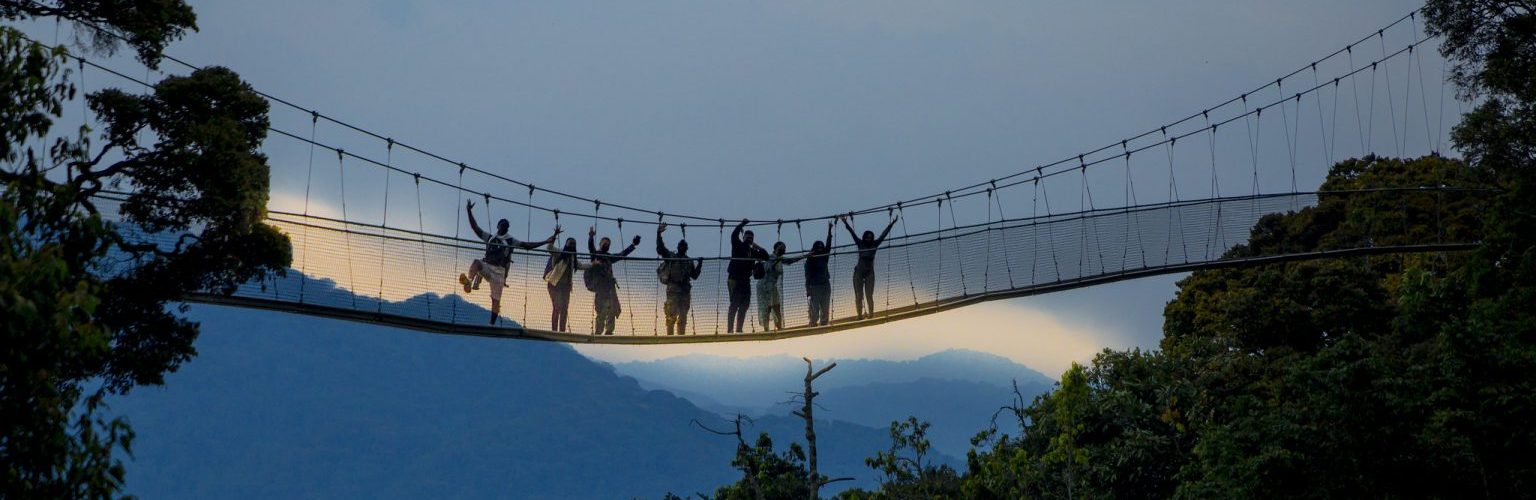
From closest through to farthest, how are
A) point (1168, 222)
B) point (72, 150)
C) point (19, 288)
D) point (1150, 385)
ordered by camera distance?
1. point (19, 288)
2. point (72, 150)
3. point (1168, 222)
4. point (1150, 385)

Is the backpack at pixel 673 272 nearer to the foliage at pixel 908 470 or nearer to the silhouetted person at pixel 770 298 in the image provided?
the silhouetted person at pixel 770 298

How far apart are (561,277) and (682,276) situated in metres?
1.73

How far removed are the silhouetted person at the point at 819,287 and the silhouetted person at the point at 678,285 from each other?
148 cm

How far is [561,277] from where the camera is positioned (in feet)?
66.0

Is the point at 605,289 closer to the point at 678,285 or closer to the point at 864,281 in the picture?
the point at 678,285

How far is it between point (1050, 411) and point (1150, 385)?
10.8ft

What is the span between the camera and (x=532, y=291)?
20.2 meters

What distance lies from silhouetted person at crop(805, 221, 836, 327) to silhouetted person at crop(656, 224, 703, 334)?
1.48m

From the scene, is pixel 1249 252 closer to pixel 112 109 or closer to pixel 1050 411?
pixel 1050 411

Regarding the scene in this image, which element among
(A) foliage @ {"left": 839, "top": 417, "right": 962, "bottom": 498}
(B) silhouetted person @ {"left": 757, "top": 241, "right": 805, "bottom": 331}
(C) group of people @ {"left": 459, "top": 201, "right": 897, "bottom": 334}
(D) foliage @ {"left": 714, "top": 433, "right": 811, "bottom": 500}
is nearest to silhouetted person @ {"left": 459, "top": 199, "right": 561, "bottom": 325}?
(C) group of people @ {"left": 459, "top": 201, "right": 897, "bottom": 334}

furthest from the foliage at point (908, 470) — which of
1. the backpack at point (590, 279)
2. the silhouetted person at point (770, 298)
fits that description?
the backpack at point (590, 279)

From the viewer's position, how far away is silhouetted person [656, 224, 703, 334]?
2086cm

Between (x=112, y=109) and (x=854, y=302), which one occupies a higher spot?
(x=112, y=109)

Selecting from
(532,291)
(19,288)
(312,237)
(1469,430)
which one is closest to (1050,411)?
(1469,430)
